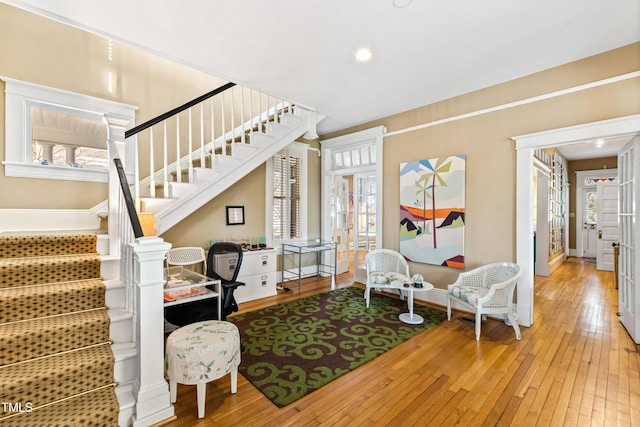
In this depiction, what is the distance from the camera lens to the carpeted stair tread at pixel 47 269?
2154 millimetres

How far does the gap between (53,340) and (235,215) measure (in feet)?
10.2

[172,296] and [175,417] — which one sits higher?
[172,296]

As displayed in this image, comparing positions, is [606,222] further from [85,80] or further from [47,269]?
[85,80]

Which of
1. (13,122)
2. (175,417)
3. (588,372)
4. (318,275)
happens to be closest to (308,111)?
(318,275)

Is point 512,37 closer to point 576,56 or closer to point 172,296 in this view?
point 576,56

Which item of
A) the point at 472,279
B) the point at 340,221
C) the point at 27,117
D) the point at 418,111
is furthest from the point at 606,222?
the point at 27,117

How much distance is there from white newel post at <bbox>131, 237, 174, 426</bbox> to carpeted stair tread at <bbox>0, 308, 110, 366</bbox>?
361 millimetres

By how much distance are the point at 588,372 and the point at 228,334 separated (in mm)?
3084

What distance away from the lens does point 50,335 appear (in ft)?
6.16

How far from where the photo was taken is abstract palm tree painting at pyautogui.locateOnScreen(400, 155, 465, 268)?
158 inches

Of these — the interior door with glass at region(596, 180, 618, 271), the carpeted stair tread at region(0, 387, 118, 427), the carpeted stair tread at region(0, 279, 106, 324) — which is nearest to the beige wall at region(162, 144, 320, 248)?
the carpeted stair tread at region(0, 279, 106, 324)

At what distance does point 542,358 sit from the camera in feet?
8.96

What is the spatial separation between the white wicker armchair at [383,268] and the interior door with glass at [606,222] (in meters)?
5.64

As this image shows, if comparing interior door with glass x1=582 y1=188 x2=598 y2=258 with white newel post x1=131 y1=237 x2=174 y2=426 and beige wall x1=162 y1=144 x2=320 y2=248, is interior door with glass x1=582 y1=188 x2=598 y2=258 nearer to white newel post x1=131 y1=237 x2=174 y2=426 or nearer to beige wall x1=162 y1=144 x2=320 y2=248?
beige wall x1=162 y1=144 x2=320 y2=248
